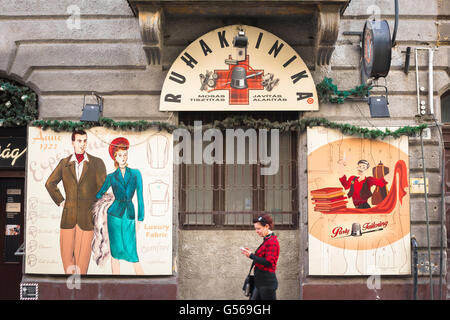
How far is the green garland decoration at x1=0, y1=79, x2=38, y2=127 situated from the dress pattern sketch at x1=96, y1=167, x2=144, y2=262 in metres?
1.77

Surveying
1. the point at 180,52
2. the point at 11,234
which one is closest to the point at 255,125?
the point at 180,52

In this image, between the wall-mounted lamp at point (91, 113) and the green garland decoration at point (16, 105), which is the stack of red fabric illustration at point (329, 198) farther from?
the green garland decoration at point (16, 105)

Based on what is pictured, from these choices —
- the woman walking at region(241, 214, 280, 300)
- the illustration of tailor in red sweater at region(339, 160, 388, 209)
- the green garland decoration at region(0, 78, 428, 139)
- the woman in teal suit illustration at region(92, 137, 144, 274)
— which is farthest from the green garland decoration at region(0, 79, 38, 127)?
the illustration of tailor in red sweater at region(339, 160, 388, 209)

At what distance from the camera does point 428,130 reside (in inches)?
288

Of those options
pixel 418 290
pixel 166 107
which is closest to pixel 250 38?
pixel 166 107

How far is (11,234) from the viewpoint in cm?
770

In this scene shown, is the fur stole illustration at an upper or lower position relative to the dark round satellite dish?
lower

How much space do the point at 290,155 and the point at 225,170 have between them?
117 cm

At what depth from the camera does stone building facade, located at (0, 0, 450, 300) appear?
730cm

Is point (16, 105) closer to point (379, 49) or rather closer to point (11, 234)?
point (11, 234)

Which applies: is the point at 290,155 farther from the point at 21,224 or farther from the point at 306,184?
the point at 21,224

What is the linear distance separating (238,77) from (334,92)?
1625 mm

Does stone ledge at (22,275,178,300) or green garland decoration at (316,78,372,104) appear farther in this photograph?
green garland decoration at (316,78,372,104)

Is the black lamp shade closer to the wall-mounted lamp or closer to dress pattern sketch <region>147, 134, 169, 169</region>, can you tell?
the wall-mounted lamp
